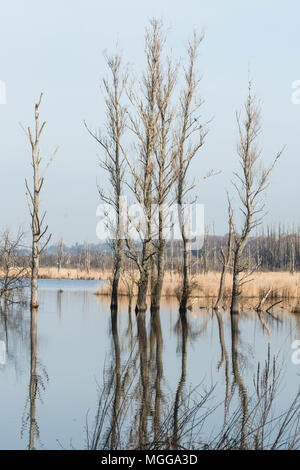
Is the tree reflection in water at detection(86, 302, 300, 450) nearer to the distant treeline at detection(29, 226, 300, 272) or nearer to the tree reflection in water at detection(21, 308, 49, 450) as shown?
the tree reflection in water at detection(21, 308, 49, 450)

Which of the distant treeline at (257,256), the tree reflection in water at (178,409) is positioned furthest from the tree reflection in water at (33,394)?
the distant treeline at (257,256)

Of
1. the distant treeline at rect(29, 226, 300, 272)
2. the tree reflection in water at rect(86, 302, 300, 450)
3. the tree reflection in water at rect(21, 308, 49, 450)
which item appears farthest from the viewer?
the distant treeline at rect(29, 226, 300, 272)

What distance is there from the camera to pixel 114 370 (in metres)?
11.7

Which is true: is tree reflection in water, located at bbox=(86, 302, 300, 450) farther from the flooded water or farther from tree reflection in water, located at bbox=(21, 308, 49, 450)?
tree reflection in water, located at bbox=(21, 308, 49, 450)

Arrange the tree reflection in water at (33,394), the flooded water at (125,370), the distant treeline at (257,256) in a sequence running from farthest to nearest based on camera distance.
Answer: the distant treeline at (257,256), the flooded water at (125,370), the tree reflection in water at (33,394)

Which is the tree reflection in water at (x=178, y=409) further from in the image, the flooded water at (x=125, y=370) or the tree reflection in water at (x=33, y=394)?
the tree reflection in water at (x=33, y=394)

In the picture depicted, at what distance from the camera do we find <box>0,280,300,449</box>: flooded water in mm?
7723

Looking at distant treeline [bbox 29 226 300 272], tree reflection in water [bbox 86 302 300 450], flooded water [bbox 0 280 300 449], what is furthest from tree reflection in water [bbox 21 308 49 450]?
distant treeline [bbox 29 226 300 272]

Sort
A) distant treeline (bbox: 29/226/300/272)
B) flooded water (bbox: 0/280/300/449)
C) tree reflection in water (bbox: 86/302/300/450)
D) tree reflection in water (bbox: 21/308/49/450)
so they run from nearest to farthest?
1. tree reflection in water (bbox: 86/302/300/450)
2. tree reflection in water (bbox: 21/308/49/450)
3. flooded water (bbox: 0/280/300/449)
4. distant treeline (bbox: 29/226/300/272)

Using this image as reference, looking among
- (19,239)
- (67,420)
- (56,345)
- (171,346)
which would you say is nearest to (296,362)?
(171,346)

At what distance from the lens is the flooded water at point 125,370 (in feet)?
25.3

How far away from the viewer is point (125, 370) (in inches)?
468

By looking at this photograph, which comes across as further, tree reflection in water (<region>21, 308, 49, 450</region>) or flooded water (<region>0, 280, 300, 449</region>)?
flooded water (<region>0, 280, 300, 449</region>)
